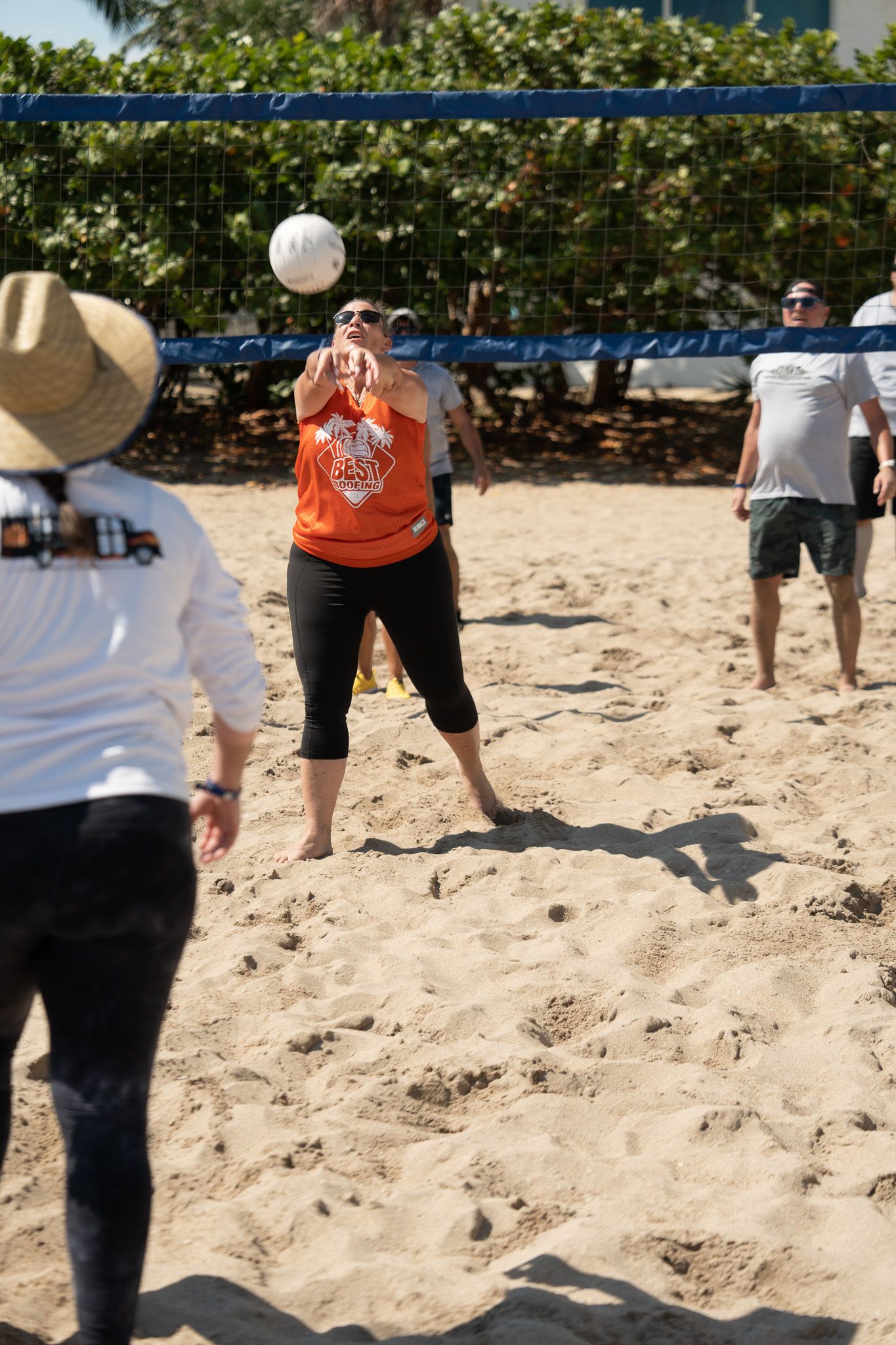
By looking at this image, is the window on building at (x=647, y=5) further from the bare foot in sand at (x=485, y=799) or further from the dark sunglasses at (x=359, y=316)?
the bare foot in sand at (x=485, y=799)

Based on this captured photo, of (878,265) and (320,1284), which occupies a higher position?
(878,265)

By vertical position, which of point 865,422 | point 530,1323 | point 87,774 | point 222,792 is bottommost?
point 530,1323

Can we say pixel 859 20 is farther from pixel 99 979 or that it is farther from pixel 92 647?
pixel 99 979

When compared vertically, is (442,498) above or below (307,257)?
below

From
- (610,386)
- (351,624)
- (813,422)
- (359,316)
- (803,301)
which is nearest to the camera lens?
(359,316)

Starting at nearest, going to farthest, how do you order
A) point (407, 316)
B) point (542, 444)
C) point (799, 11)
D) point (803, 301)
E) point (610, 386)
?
1. point (803, 301)
2. point (407, 316)
3. point (542, 444)
4. point (610, 386)
5. point (799, 11)

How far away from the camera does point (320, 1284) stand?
2229 mm

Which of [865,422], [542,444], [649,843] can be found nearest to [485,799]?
[649,843]

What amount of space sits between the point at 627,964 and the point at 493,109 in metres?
3.55

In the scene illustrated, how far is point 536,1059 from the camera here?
2893 millimetres

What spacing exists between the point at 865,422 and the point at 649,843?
2.81m

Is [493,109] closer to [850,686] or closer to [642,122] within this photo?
[850,686]

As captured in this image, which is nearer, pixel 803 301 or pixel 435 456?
pixel 803 301

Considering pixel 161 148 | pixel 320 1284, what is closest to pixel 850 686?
pixel 320 1284
